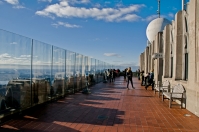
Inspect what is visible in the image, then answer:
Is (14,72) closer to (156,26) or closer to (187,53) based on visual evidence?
(187,53)

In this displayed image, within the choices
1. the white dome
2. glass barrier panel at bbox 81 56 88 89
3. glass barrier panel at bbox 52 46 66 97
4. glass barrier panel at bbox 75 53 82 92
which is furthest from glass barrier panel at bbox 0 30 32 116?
the white dome

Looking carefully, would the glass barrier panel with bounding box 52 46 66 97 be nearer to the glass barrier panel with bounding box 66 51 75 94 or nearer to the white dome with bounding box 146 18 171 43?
the glass barrier panel with bounding box 66 51 75 94

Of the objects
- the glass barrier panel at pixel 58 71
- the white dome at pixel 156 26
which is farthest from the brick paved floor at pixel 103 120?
the white dome at pixel 156 26

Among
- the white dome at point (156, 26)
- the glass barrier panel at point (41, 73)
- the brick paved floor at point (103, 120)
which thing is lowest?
the brick paved floor at point (103, 120)

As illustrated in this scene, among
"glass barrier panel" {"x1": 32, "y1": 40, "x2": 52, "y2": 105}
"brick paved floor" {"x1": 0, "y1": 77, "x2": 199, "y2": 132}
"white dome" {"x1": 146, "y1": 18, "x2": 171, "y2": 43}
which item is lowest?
"brick paved floor" {"x1": 0, "y1": 77, "x2": 199, "y2": 132}

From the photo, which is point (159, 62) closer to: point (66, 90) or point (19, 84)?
point (66, 90)

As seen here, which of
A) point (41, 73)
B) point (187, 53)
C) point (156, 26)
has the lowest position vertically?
point (41, 73)

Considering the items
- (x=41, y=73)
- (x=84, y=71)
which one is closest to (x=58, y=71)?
(x=41, y=73)

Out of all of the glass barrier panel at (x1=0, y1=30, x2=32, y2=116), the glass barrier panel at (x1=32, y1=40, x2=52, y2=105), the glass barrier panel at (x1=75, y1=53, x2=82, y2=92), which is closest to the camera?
the glass barrier panel at (x1=0, y1=30, x2=32, y2=116)

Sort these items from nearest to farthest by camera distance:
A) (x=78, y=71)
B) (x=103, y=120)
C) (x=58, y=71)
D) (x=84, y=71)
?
(x=103, y=120)
(x=58, y=71)
(x=78, y=71)
(x=84, y=71)

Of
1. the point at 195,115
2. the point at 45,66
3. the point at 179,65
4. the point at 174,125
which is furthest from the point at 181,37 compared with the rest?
the point at 45,66

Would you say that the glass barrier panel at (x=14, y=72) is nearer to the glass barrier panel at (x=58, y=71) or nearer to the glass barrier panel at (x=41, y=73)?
the glass barrier panel at (x=41, y=73)

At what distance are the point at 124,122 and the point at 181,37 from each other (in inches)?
240

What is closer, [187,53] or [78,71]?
[187,53]
